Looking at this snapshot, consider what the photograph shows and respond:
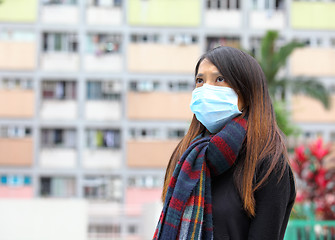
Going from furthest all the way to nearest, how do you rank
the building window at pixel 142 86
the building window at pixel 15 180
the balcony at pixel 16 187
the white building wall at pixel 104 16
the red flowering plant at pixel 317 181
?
the white building wall at pixel 104 16, the building window at pixel 142 86, the building window at pixel 15 180, the balcony at pixel 16 187, the red flowering plant at pixel 317 181

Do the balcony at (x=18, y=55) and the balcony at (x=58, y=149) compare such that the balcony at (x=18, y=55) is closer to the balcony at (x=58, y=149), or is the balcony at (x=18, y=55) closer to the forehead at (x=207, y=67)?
the balcony at (x=58, y=149)

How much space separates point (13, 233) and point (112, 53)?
17186 millimetres

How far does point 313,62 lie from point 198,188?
2918cm

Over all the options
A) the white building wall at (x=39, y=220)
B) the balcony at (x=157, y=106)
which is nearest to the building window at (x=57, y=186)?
the balcony at (x=157, y=106)

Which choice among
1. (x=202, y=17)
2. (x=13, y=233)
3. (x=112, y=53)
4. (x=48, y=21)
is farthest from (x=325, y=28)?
(x=13, y=233)

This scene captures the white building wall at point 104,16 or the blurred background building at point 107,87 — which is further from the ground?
the white building wall at point 104,16

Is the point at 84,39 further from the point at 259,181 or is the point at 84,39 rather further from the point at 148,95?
the point at 259,181

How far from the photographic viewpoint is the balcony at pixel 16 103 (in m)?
29.2

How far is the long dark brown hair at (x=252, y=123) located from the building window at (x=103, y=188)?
1066 inches

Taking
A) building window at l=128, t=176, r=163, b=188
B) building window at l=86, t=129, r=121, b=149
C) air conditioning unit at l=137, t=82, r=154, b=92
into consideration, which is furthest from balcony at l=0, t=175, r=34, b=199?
air conditioning unit at l=137, t=82, r=154, b=92

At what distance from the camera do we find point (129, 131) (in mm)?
29516

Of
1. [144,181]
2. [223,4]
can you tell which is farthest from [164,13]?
[144,181]

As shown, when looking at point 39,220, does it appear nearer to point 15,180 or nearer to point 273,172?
point 273,172

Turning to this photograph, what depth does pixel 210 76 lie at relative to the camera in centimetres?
231
